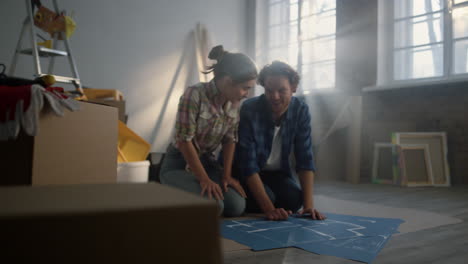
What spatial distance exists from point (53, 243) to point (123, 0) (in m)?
3.62

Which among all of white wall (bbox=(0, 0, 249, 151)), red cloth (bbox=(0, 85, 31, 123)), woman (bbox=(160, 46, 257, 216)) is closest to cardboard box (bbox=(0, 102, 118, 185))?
red cloth (bbox=(0, 85, 31, 123))

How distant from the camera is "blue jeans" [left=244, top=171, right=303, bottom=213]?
5.39 ft

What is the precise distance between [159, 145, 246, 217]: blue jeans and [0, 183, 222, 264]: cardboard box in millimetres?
1060

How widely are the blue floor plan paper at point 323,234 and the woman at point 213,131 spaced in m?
0.17

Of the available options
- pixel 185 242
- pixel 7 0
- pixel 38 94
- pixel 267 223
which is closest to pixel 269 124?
pixel 267 223

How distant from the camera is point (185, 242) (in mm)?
364

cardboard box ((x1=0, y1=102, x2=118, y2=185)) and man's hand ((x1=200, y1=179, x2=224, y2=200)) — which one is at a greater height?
cardboard box ((x1=0, y1=102, x2=118, y2=185))

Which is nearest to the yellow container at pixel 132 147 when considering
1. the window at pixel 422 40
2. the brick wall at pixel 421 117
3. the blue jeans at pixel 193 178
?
the blue jeans at pixel 193 178

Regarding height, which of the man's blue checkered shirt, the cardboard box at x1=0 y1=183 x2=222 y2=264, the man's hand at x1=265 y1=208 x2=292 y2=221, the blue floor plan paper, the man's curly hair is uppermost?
the man's curly hair

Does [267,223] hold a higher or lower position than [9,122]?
lower

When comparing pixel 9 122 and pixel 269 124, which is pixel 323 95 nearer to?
pixel 269 124

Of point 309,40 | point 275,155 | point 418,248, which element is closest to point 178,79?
point 309,40

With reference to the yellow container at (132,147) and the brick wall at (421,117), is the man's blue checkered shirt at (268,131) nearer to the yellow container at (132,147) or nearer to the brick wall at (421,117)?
the yellow container at (132,147)

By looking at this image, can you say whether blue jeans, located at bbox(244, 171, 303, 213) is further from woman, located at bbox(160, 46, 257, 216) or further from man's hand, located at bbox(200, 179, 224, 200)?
man's hand, located at bbox(200, 179, 224, 200)
